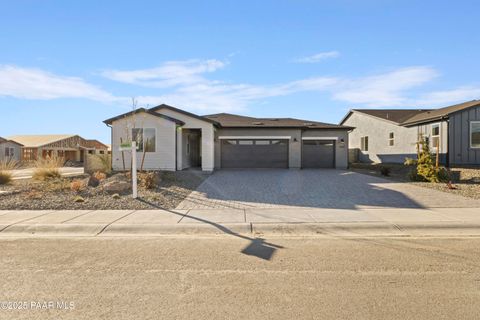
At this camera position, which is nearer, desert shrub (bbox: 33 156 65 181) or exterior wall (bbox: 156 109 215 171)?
desert shrub (bbox: 33 156 65 181)

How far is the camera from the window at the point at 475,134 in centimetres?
1773

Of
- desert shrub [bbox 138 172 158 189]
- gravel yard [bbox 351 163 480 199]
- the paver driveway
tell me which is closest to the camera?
the paver driveway

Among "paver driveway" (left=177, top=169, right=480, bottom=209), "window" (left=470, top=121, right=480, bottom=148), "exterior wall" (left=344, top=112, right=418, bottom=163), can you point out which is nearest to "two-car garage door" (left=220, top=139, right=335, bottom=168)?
"paver driveway" (left=177, top=169, right=480, bottom=209)

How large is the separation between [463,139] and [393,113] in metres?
10.4

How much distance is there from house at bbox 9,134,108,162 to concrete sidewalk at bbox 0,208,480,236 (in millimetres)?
37450

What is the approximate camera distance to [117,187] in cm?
1141

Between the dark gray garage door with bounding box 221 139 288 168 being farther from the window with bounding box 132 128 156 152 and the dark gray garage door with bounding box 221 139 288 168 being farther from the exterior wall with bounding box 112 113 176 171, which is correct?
the window with bounding box 132 128 156 152

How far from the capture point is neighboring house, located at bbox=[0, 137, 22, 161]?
38.2 meters

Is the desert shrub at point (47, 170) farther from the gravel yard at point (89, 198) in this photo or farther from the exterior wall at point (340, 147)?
the exterior wall at point (340, 147)

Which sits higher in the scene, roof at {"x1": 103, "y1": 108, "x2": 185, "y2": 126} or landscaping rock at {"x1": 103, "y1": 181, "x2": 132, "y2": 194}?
roof at {"x1": 103, "y1": 108, "x2": 185, "y2": 126}

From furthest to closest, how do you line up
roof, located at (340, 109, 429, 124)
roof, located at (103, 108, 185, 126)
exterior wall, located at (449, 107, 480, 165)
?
roof, located at (340, 109, 429, 124) < exterior wall, located at (449, 107, 480, 165) < roof, located at (103, 108, 185, 126)

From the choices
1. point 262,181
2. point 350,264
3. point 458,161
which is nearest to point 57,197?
point 262,181

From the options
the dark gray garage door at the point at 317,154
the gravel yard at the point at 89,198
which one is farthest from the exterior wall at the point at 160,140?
the dark gray garage door at the point at 317,154

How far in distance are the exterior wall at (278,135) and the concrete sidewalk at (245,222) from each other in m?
12.8
